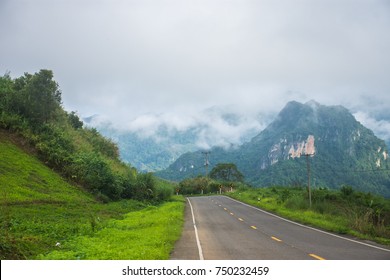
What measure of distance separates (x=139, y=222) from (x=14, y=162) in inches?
713

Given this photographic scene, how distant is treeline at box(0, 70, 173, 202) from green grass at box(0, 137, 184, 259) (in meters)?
3.66

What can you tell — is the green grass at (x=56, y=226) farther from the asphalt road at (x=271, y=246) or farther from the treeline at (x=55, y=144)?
the treeline at (x=55, y=144)

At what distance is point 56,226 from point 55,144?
28473 mm

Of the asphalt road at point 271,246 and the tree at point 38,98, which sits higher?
the tree at point 38,98

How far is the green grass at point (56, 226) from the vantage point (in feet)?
41.7

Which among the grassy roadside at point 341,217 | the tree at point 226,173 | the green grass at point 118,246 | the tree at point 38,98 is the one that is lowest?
the green grass at point 118,246

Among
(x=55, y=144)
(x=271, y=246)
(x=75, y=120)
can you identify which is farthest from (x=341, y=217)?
(x=75, y=120)

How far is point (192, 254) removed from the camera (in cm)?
1377

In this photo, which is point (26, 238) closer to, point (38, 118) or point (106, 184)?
point (106, 184)

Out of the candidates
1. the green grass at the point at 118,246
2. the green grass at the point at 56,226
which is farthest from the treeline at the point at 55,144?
the green grass at the point at 118,246

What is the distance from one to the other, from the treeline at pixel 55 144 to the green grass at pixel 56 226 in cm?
366

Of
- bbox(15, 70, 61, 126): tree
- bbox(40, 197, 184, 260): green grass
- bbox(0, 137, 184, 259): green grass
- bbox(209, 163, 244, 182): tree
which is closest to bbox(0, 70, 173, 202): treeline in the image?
bbox(15, 70, 61, 126): tree
